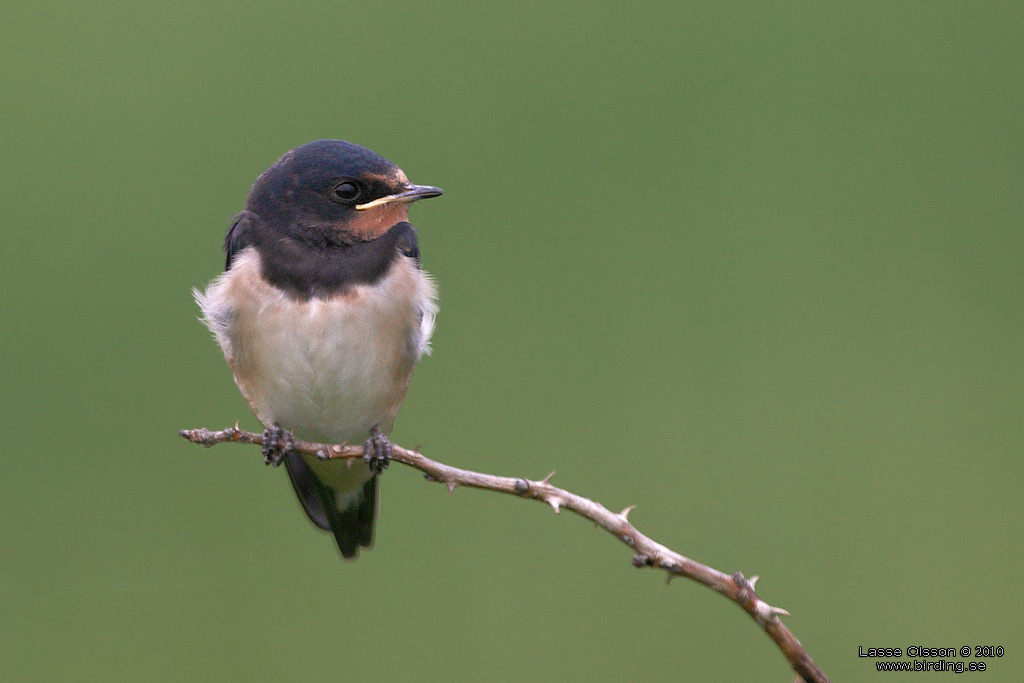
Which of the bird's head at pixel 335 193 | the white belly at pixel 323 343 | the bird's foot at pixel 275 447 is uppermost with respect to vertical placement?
the bird's head at pixel 335 193

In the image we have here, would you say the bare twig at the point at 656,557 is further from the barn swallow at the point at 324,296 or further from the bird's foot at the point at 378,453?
the barn swallow at the point at 324,296

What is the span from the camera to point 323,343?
2180 mm

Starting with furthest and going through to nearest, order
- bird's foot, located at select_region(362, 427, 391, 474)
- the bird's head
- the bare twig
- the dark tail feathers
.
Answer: the dark tail feathers < the bird's head < bird's foot, located at select_region(362, 427, 391, 474) < the bare twig

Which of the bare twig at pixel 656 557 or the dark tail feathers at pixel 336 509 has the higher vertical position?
the bare twig at pixel 656 557

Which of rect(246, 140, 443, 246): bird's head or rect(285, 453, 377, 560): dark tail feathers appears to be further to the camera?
rect(285, 453, 377, 560): dark tail feathers

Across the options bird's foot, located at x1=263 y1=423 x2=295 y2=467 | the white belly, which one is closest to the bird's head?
the white belly

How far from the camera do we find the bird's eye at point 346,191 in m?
2.12

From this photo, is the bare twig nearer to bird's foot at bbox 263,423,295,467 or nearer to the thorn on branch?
the thorn on branch

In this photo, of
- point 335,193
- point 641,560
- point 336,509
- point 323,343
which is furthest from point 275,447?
point 641,560

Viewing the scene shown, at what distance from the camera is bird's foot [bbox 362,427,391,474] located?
1995mm

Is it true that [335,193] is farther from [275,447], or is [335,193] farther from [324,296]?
[275,447]

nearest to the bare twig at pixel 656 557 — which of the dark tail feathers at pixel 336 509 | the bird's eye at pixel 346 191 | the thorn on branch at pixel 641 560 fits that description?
the thorn on branch at pixel 641 560

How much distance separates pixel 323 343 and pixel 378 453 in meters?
0.26

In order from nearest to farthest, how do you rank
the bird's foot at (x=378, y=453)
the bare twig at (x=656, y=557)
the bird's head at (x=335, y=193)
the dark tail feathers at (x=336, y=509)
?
1. the bare twig at (x=656, y=557)
2. the bird's foot at (x=378, y=453)
3. the bird's head at (x=335, y=193)
4. the dark tail feathers at (x=336, y=509)
